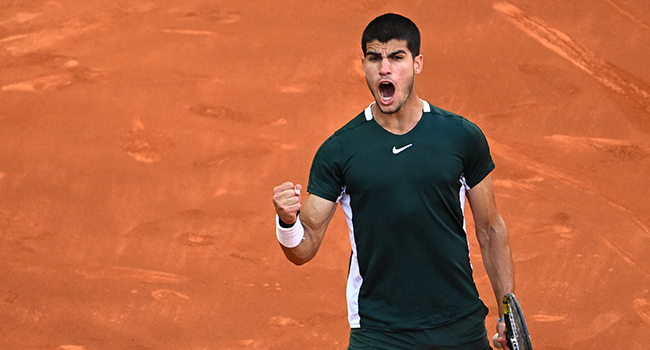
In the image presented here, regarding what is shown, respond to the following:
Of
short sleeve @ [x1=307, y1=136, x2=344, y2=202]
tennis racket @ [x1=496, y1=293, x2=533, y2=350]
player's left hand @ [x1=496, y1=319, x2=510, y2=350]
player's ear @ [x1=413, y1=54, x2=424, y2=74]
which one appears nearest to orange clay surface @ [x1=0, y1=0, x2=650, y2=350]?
player's left hand @ [x1=496, y1=319, x2=510, y2=350]

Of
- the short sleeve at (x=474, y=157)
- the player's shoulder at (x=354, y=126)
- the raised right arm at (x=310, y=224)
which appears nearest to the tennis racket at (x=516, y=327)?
the short sleeve at (x=474, y=157)

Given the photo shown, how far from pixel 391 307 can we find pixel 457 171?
0.67 m

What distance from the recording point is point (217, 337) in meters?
6.05

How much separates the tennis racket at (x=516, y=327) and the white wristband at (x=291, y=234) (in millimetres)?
986

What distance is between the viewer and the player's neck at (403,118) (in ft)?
11.0

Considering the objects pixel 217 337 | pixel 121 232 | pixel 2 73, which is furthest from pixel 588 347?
pixel 2 73

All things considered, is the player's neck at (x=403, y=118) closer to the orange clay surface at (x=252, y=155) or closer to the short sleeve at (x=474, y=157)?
the short sleeve at (x=474, y=157)

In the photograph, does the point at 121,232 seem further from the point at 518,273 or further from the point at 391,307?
the point at 391,307

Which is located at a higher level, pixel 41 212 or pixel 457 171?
pixel 457 171

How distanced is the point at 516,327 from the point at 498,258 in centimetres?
35

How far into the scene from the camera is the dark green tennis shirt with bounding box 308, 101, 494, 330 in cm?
325

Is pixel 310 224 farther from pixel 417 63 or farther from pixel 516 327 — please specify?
pixel 516 327

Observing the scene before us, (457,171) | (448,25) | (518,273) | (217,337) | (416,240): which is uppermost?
(457,171)

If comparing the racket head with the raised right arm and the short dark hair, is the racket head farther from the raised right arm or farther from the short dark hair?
the short dark hair
